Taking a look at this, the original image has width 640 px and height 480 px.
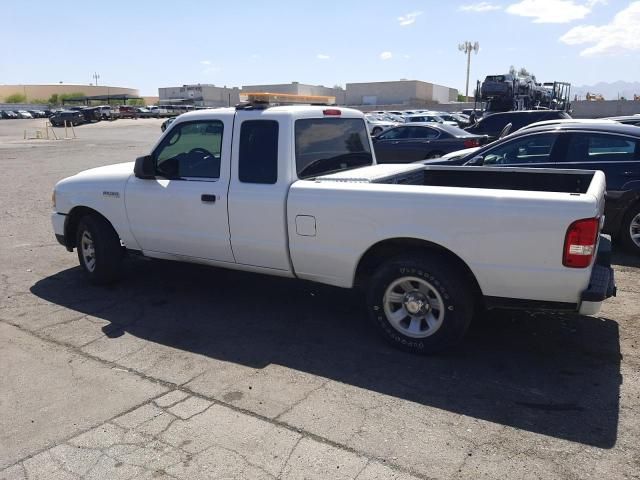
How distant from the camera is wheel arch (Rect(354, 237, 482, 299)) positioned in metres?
4.25

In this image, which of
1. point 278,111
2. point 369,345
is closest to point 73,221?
point 278,111

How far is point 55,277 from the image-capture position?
21.7 ft

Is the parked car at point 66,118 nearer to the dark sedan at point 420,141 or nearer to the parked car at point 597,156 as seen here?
the dark sedan at point 420,141

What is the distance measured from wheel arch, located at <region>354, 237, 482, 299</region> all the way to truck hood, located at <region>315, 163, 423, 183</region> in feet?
2.04

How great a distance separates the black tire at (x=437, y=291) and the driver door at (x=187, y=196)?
4.98ft

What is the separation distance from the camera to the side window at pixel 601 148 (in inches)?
289

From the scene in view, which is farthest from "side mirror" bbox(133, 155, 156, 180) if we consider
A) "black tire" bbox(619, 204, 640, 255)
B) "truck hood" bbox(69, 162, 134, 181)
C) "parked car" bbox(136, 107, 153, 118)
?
"parked car" bbox(136, 107, 153, 118)

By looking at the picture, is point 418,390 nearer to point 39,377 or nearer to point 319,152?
point 319,152

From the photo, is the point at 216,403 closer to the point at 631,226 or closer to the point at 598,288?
the point at 598,288

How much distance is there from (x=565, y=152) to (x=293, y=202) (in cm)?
481

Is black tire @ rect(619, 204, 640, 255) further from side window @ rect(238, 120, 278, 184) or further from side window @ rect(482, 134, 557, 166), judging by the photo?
side window @ rect(238, 120, 278, 184)

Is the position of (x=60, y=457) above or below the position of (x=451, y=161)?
below

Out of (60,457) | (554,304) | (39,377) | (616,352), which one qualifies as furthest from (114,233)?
(616,352)

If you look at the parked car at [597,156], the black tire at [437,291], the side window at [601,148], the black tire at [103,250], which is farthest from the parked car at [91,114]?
the black tire at [437,291]
